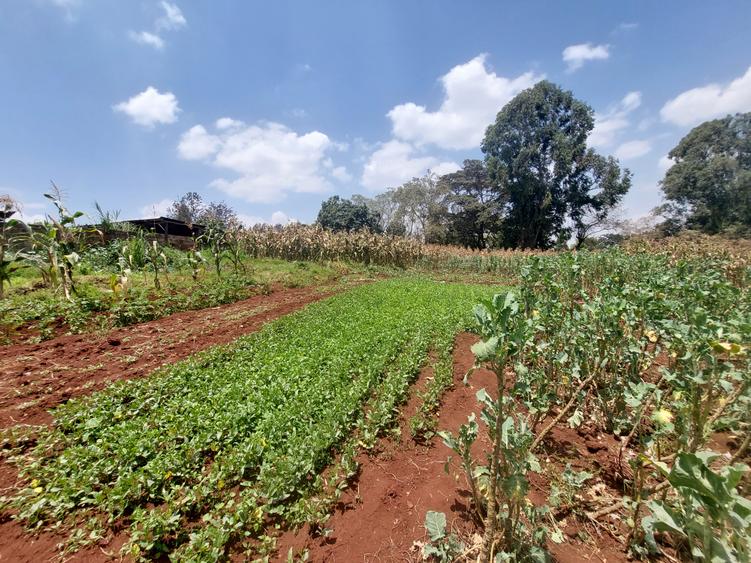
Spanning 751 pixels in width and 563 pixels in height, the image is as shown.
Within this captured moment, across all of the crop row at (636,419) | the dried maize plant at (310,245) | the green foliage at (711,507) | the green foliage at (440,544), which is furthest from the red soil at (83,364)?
the dried maize plant at (310,245)

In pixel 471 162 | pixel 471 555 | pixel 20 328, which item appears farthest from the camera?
pixel 471 162

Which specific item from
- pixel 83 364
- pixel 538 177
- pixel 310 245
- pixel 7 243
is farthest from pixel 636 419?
pixel 538 177

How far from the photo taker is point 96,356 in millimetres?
4988

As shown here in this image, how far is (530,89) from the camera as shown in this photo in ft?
105

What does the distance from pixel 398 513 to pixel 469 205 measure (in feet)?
117

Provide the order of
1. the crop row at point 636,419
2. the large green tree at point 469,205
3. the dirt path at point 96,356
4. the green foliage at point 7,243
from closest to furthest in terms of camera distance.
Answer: the crop row at point 636,419, the dirt path at point 96,356, the green foliage at point 7,243, the large green tree at point 469,205

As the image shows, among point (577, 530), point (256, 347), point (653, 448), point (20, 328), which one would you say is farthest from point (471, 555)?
point (20, 328)

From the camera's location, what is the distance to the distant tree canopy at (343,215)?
38.6 m

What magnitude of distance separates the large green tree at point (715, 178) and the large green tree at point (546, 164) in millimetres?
5299

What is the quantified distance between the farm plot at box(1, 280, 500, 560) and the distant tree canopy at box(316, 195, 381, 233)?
3418 cm

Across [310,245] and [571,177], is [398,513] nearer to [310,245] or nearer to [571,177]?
[310,245]

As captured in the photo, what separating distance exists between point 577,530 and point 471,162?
39.4 meters

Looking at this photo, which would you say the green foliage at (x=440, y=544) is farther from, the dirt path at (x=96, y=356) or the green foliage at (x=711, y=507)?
the dirt path at (x=96, y=356)

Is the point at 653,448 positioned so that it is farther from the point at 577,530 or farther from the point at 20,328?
the point at 20,328
